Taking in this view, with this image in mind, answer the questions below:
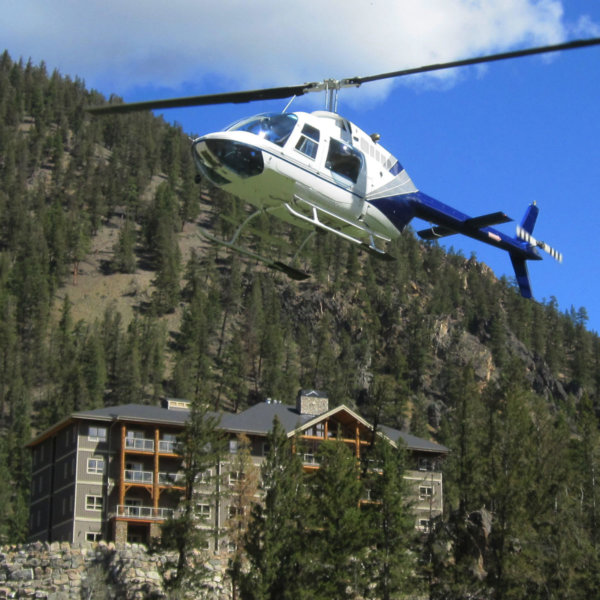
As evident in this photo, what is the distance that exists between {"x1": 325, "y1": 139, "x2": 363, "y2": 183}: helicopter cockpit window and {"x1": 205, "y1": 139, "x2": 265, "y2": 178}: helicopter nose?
8.09 feet

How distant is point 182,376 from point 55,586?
251 feet

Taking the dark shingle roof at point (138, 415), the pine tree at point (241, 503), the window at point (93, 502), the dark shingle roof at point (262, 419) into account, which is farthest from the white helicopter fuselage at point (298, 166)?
the window at point (93, 502)

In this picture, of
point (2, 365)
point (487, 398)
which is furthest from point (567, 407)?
point (487, 398)

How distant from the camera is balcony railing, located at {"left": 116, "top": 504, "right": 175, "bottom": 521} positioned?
64.5m

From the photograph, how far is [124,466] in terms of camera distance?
66.3 meters

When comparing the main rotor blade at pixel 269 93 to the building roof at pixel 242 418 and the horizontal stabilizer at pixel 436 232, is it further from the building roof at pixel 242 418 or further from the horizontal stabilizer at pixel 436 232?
the building roof at pixel 242 418

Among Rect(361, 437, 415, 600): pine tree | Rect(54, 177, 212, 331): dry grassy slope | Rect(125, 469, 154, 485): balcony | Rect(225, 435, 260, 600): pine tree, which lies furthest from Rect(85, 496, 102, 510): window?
Rect(54, 177, 212, 331): dry grassy slope

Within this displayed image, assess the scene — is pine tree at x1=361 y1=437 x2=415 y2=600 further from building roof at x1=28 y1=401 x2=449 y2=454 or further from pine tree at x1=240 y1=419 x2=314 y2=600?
building roof at x1=28 y1=401 x2=449 y2=454

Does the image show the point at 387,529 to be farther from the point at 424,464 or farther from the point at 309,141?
the point at 424,464

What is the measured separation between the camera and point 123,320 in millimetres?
154125

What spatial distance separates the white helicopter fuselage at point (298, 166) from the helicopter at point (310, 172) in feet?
0.09

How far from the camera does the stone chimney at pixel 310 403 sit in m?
75.2

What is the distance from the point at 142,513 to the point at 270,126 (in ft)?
132

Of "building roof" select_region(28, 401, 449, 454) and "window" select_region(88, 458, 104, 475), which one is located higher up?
"building roof" select_region(28, 401, 449, 454)
